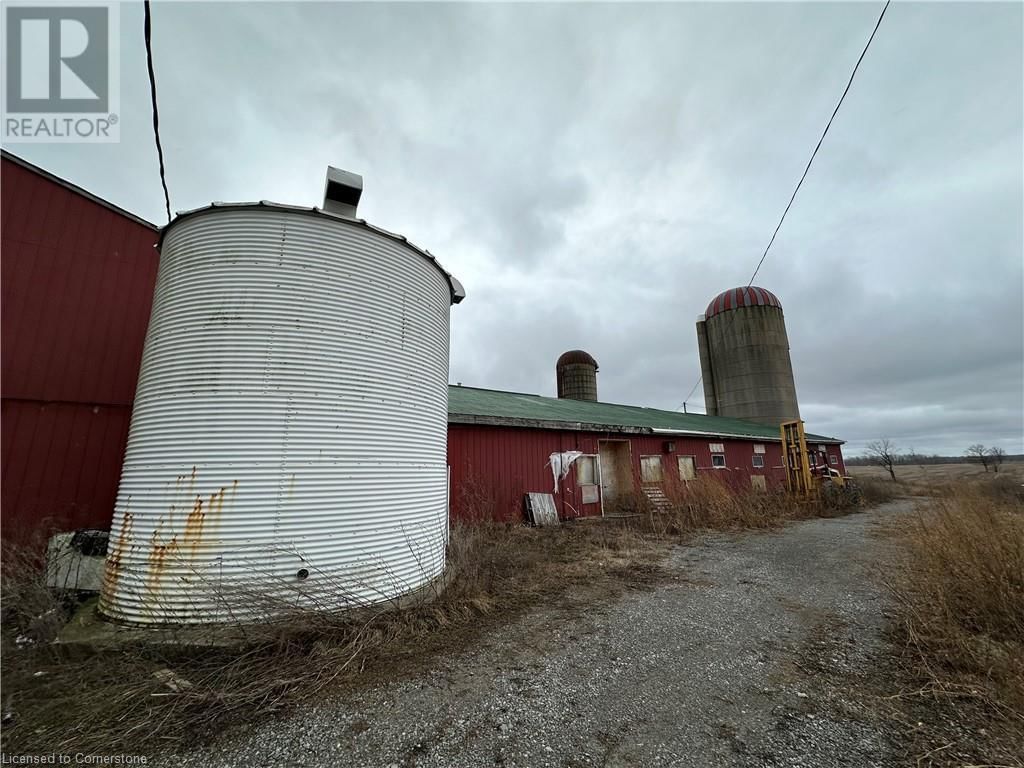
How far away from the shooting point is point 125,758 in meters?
2.28

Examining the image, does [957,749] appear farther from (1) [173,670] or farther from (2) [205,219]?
(2) [205,219]

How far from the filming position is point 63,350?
5406mm

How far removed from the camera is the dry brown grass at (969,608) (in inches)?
110

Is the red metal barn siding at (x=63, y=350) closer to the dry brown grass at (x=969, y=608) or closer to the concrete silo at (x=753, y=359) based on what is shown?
the dry brown grass at (x=969, y=608)

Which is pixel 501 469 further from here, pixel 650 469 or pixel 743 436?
pixel 743 436

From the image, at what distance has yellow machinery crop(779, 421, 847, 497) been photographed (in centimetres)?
1350

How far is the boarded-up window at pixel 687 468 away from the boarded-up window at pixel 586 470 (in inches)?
151

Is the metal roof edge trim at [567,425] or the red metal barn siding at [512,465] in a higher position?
the metal roof edge trim at [567,425]

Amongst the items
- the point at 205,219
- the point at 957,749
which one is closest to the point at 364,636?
the point at 957,749

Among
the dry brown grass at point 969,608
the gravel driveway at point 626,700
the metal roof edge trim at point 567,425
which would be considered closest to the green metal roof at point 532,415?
the metal roof edge trim at point 567,425

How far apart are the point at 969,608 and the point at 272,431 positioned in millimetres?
6974

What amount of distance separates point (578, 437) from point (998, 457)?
5701 centimetres

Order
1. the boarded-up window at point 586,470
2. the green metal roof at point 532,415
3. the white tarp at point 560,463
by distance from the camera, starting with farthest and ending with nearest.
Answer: the boarded-up window at point 586,470 → the white tarp at point 560,463 → the green metal roof at point 532,415

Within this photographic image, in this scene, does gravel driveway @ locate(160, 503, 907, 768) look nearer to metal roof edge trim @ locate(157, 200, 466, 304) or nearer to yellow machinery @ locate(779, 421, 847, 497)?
metal roof edge trim @ locate(157, 200, 466, 304)
